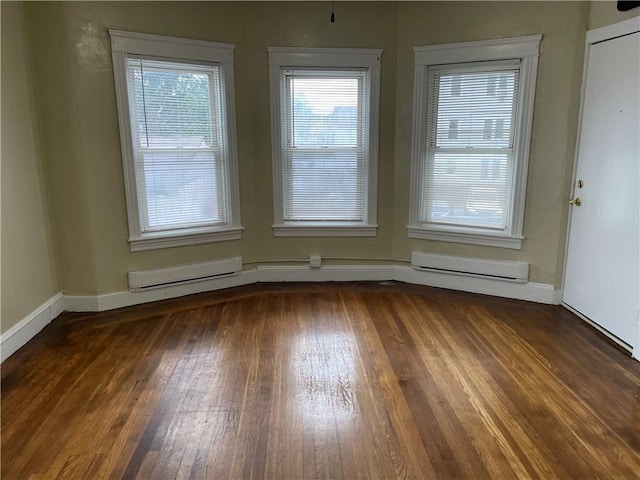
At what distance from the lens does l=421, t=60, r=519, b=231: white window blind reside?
3.62 m

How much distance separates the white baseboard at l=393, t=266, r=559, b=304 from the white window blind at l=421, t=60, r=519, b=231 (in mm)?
494

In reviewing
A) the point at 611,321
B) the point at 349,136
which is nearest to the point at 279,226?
the point at 349,136

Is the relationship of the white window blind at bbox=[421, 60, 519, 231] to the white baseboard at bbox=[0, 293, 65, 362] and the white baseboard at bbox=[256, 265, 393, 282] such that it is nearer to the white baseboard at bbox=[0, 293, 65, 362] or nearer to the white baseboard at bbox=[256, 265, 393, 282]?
the white baseboard at bbox=[256, 265, 393, 282]

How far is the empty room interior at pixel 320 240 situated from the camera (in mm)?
2078

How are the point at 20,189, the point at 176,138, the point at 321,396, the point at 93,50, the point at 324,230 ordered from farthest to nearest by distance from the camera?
the point at 324,230
the point at 176,138
the point at 93,50
the point at 20,189
the point at 321,396

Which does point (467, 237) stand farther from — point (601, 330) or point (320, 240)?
point (320, 240)

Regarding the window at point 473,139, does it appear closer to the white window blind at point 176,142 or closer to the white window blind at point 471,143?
the white window blind at point 471,143

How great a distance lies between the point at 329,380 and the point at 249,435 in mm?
619

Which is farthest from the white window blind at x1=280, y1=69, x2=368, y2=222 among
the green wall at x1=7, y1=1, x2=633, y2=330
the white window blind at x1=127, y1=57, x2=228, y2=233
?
the white window blind at x1=127, y1=57, x2=228, y2=233

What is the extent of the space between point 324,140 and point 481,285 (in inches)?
76.1

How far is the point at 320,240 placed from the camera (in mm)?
4215

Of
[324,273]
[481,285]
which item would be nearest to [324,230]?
[324,273]

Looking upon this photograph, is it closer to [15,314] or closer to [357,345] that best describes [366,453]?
[357,345]

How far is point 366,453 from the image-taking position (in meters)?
1.93
